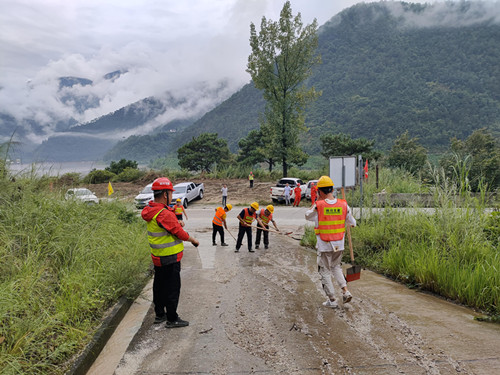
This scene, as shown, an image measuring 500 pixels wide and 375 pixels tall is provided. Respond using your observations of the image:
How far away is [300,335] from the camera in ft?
13.5

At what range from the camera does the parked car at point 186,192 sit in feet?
70.5

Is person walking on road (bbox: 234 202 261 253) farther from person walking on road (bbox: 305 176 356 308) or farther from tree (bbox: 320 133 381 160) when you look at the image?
tree (bbox: 320 133 381 160)

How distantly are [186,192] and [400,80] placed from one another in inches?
4740

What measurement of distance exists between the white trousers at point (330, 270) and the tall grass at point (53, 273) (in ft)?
9.96

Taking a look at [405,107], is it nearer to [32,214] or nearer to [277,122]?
[277,122]

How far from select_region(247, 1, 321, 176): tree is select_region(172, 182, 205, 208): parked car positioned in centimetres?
1026

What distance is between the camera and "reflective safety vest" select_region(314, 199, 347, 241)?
506 centimetres

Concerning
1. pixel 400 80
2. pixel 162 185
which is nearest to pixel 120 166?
pixel 162 185

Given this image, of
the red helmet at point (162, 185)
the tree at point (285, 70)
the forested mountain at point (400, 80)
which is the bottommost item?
the red helmet at point (162, 185)

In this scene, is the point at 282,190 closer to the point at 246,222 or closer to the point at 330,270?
the point at 246,222

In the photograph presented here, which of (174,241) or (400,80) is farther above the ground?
(400,80)

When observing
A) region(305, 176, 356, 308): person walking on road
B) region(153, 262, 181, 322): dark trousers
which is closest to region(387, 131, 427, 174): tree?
region(305, 176, 356, 308): person walking on road

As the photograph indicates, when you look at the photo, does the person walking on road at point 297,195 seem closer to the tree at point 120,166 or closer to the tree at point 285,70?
the tree at point 285,70

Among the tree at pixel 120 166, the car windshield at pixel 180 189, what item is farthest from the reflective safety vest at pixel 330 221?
the tree at pixel 120 166
